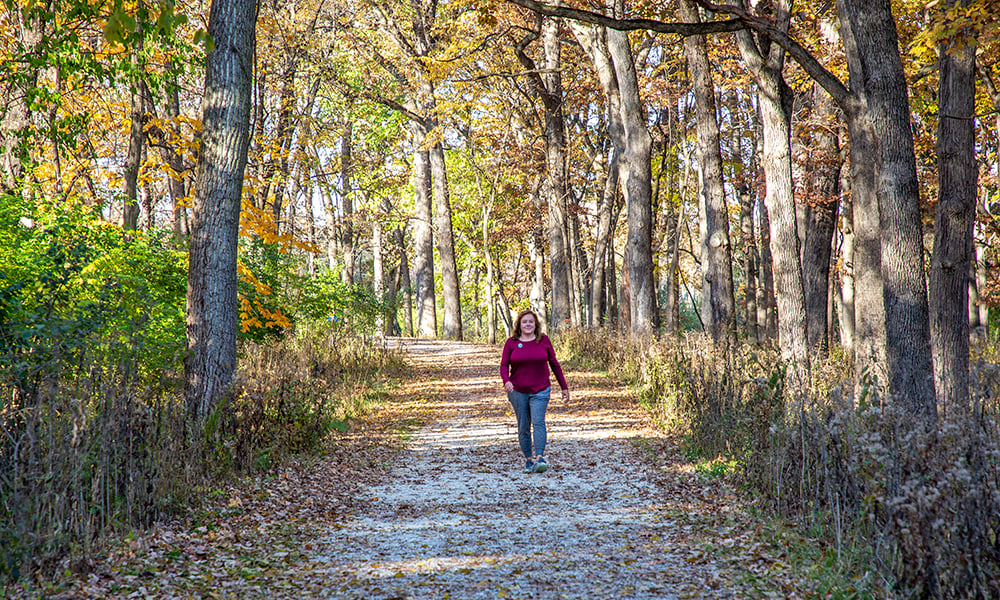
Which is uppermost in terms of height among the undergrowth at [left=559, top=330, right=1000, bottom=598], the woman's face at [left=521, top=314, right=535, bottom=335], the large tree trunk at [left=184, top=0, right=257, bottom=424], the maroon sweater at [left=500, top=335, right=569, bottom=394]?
the large tree trunk at [left=184, top=0, right=257, bottom=424]

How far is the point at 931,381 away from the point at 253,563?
6642 millimetres

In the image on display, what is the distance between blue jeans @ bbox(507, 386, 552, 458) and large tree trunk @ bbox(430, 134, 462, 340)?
20.3 metres

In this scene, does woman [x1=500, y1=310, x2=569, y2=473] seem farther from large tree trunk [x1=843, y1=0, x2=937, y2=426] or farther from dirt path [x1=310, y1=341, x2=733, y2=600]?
large tree trunk [x1=843, y1=0, x2=937, y2=426]

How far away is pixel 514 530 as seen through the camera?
625cm

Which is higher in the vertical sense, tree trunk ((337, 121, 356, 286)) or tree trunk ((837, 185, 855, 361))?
tree trunk ((337, 121, 356, 286))

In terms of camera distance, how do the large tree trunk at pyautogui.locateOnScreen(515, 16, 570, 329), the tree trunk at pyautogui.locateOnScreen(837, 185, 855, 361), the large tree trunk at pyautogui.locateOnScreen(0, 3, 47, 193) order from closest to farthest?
1. the large tree trunk at pyautogui.locateOnScreen(0, 3, 47, 193)
2. the tree trunk at pyautogui.locateOnScreen(837, 185, 855, 361)
3. the large tree trunk at pyautogui.locateOnScreen(515, 16, 570, 329)

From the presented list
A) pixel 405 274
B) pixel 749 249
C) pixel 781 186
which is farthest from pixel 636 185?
pixel 405 274

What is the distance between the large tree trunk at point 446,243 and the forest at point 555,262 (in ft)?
9.96

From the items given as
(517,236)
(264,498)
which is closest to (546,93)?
(517,236)

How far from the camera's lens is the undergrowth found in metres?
4.09

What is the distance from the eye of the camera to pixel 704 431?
8.89 m

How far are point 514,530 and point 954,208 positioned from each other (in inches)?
305

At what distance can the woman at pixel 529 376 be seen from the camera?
340 inches

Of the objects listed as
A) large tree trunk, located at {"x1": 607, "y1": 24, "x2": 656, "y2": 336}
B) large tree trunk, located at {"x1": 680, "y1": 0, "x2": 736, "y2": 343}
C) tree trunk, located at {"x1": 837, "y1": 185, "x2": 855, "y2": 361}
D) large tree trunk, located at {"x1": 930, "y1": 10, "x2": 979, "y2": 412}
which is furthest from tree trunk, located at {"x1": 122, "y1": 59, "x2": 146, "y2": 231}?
tree trunk, located at {"x1": 837, "y1": 185, "x2": 855, "y2": 361}
